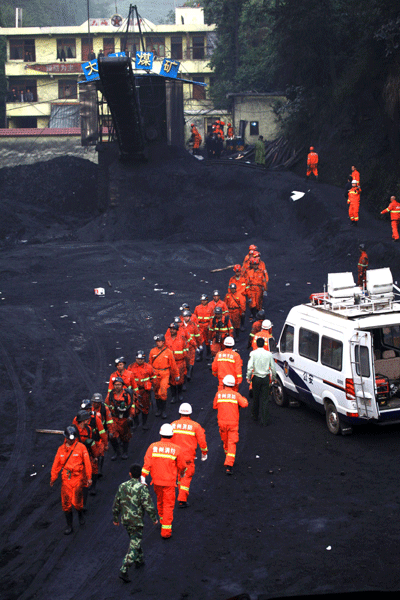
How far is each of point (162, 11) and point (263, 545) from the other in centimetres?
15066

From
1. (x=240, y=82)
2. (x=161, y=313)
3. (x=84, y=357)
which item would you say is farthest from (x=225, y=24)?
(x=84, y=357)

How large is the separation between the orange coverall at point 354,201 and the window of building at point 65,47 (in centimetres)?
4102

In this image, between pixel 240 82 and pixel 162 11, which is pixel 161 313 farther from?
pixel 162 11

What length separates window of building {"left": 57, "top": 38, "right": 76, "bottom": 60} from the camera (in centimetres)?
5844

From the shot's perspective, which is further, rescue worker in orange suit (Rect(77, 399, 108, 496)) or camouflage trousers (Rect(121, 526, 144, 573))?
rescue worker in orange suit (Rect(77, 399, 108, 496))

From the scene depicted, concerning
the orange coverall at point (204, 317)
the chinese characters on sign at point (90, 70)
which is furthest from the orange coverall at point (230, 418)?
the chinese characters on sign at point (90, 70)

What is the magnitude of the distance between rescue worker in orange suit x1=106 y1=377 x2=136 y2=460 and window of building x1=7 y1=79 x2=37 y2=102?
51598mm

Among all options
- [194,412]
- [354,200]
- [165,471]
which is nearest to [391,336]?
[194,412]

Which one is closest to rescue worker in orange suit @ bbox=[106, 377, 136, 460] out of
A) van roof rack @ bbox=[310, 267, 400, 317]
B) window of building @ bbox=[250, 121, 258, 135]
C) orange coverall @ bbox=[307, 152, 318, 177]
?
van roof rack @ bbox=[310, 267, 400, 317]

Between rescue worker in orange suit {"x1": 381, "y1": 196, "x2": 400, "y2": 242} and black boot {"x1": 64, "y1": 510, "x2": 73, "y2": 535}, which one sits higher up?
rescue worker in orange suit {"x1": 381, "y1": 196, "x2": 400, "y2": 242}

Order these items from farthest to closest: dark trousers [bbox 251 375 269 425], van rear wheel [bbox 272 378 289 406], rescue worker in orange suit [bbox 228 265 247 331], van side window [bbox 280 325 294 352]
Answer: rescue worker in orange suit [bbox 228 265 247 331], van rear wheel [bbox 272 378 289 406], van side window [bbox 280 325 294 352], dark trousers [bbox 251 375 269 425]

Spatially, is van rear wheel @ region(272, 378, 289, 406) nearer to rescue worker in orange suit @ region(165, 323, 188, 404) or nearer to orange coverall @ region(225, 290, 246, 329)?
rescue worker in orange suit @ region(165, 323, 188, 404)

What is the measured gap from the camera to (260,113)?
144 ft

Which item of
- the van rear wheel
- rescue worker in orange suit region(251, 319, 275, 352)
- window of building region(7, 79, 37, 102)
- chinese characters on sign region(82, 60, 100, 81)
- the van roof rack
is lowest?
the van rear wheel
